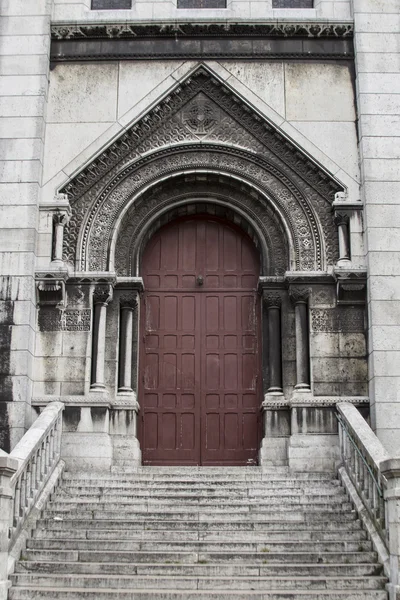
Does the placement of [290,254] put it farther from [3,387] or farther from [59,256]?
[3,387]

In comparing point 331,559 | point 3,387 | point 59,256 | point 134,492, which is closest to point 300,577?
point 331,559

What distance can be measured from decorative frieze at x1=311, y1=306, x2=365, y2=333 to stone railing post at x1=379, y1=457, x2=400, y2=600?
394 cm

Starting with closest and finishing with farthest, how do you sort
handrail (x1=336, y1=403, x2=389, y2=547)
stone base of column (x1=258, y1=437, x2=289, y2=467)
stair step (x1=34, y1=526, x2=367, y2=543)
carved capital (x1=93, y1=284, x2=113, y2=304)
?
1. handrail (x1=336, y1=403, x2=389, y2=547)
2. stair step (x1=34, y1=526, x2=367, y2=543)
3. stone base of column (x1=258, y1=437, x2=289, y2=467)
4. carved capital (x1=93, y1=284, x2=113, y2=304)

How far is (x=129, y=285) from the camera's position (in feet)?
48.1

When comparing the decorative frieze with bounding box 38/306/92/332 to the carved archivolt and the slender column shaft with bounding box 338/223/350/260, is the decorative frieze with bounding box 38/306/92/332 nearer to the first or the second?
the carved archivolt

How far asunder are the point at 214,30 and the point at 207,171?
2489 mm

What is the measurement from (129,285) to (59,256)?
1.21m

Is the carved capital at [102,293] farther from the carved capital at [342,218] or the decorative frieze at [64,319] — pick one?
the carved capital at [342,218]

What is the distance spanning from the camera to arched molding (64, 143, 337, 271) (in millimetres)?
14609

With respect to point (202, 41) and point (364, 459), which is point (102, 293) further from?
point (364, 459)

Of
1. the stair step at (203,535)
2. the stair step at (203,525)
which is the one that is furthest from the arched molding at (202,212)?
the stair step at (203,535)

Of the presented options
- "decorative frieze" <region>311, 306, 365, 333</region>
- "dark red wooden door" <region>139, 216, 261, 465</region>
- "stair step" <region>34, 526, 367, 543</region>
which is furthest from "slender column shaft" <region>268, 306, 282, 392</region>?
"stair step" <region>34, 526, 367, 543</region>

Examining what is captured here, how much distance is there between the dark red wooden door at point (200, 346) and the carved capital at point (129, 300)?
488 mm

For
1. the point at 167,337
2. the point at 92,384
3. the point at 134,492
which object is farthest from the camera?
the point at 167,337
